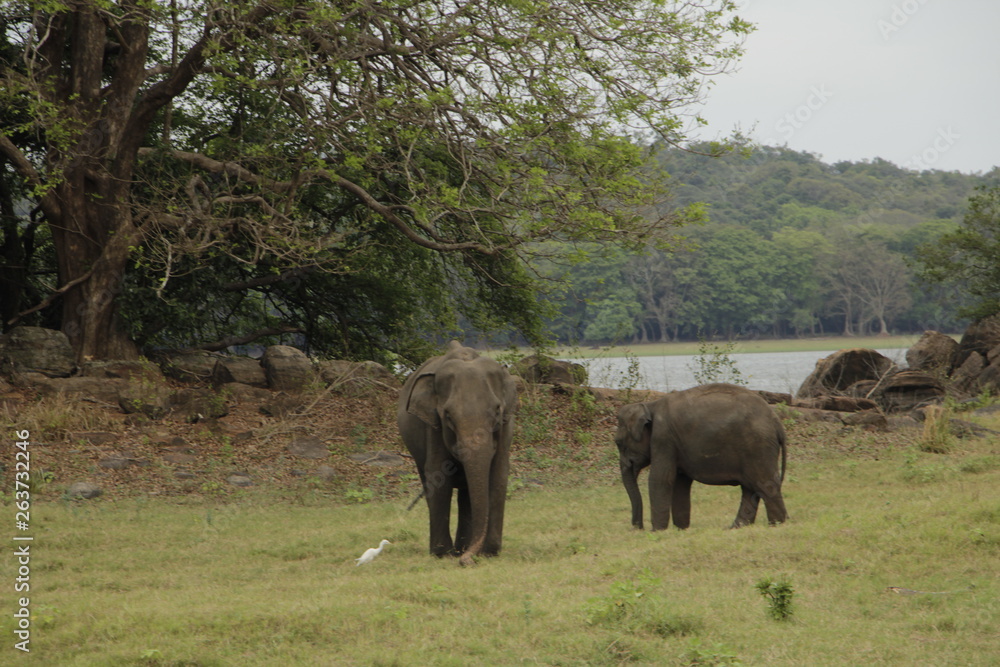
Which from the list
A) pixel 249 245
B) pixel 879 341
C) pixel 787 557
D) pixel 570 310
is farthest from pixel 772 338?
pixel 787 557

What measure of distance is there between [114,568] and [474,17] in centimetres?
981

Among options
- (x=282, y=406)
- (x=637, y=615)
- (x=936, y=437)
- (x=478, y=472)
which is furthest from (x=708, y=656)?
(x=936, y=437)

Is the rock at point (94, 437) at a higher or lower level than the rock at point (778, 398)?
lower

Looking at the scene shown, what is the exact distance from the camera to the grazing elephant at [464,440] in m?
8.73

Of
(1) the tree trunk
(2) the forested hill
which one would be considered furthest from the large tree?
(2) the forested hill

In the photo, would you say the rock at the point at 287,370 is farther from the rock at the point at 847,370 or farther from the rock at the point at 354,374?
the rock at the point at 847,370

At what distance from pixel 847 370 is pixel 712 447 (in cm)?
1733

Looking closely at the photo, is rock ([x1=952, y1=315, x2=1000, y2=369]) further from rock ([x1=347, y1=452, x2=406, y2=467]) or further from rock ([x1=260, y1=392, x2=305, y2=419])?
rock ([x1=260, y1=392, x2=305, y2=419])

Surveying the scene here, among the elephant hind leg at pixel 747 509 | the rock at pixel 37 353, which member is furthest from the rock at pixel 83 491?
the elephant hind leg at pixel 747 509

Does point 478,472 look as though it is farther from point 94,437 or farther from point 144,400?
point 144,400

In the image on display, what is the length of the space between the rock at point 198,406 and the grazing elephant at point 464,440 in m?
6.96

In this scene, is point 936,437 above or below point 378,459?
above

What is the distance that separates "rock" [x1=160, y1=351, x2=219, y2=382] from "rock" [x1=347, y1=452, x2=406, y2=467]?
169 inches

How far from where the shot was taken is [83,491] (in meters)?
12.5
